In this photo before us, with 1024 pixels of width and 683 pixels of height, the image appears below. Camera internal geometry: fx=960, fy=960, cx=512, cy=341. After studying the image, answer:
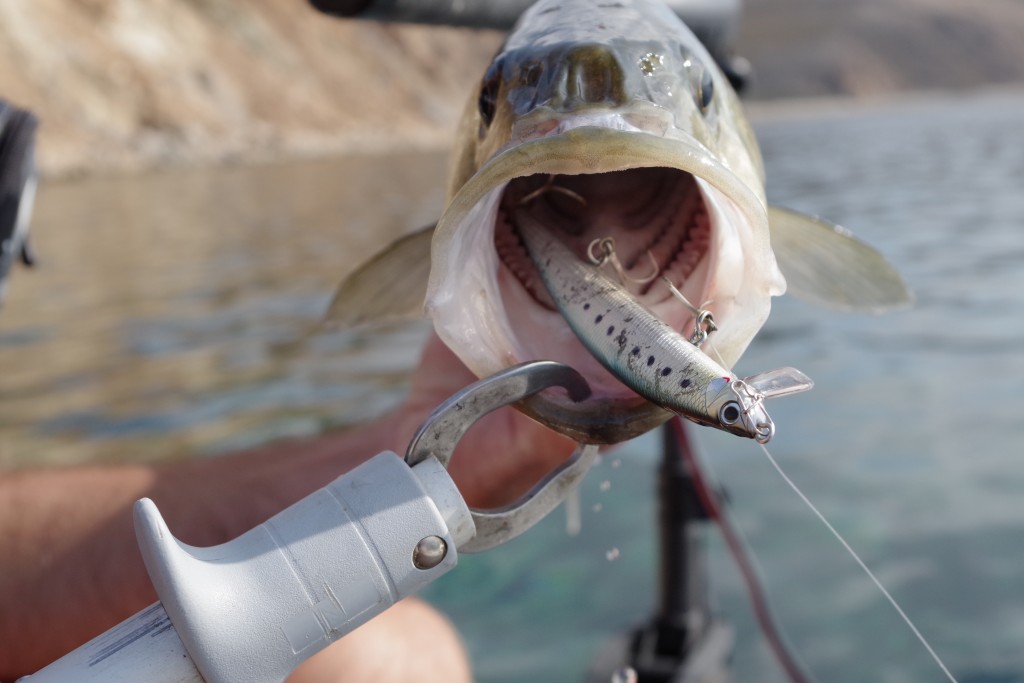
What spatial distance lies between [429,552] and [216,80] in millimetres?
32331

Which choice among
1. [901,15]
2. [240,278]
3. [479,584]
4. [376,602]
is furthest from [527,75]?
[901,15]

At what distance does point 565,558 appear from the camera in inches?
126

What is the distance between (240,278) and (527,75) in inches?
290

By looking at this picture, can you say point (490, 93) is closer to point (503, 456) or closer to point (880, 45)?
point (503, 456)

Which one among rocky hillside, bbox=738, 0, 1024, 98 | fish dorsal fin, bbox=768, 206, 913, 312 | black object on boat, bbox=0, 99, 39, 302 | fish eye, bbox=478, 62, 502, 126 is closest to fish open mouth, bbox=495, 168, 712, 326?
fish eye, bbox=478, 62, 502, 126

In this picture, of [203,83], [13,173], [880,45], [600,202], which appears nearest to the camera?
[600,202]

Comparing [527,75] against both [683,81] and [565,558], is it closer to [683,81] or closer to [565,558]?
[683,81]

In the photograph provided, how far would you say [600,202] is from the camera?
5.30 feet

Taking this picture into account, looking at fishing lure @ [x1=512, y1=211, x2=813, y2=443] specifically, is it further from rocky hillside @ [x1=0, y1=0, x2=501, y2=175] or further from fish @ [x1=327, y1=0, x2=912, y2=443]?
rocky hillside @ [x1=0, y1=0, x2=501, y2=175]

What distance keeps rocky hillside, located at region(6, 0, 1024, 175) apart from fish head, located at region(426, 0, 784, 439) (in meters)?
7.27

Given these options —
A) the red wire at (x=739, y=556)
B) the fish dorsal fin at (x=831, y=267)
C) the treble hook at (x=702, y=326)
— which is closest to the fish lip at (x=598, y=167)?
the treble hook at (x=702, y=326)

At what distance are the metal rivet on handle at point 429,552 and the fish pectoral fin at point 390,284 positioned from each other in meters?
0.92

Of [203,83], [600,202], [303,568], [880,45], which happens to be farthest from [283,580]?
[880,45]

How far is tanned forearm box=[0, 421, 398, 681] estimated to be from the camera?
70.4 inches
